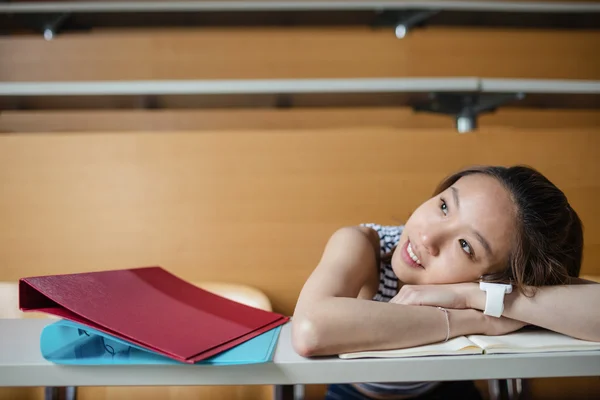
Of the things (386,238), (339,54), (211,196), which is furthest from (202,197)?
(339,54)

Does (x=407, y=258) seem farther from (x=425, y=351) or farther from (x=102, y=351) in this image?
(x=102, y=351)

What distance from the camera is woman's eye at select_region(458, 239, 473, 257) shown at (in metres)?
0.77

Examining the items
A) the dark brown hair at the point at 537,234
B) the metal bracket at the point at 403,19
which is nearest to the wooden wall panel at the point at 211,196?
the dark brown hair at the point at 537,234

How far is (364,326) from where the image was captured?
586mm

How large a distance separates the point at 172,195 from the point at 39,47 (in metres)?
0.81

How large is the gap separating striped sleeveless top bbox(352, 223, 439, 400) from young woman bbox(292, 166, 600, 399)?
2cm

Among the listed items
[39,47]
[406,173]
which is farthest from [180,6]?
[406,173]

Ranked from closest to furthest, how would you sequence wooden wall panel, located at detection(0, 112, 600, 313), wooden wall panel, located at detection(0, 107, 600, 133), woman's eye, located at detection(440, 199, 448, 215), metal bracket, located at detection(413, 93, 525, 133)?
1. woman's eye, located at detection(440, 199, 448, 215)
2. wooden wall panel, located at detection(0, 112, 600, 313)
3. metal bracket, located at detection(413, 93, 525, 133)
4. wooden wall panel, located at detection(0, 107, 600, 133)

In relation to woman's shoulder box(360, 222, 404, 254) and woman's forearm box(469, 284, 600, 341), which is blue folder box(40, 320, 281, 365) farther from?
woman's shoulder box(360, 222, 404, 254)

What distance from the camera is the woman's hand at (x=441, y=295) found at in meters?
0.71

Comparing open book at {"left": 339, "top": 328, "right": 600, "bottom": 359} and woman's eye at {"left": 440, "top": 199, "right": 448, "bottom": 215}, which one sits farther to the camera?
woman's eye at {"left": 440, "top": 199, "right": 448, "bottom": 215}

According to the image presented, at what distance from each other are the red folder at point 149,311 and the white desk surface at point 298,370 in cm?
3

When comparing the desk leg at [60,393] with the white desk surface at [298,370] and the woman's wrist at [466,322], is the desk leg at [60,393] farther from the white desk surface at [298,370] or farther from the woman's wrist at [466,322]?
the woman's wrist at [466,322]

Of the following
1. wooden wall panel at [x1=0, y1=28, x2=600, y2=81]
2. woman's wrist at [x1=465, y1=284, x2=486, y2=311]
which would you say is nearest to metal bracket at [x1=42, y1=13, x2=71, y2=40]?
wooden wall panel at [x1=0, y1=28, x2=600, y2=81]
